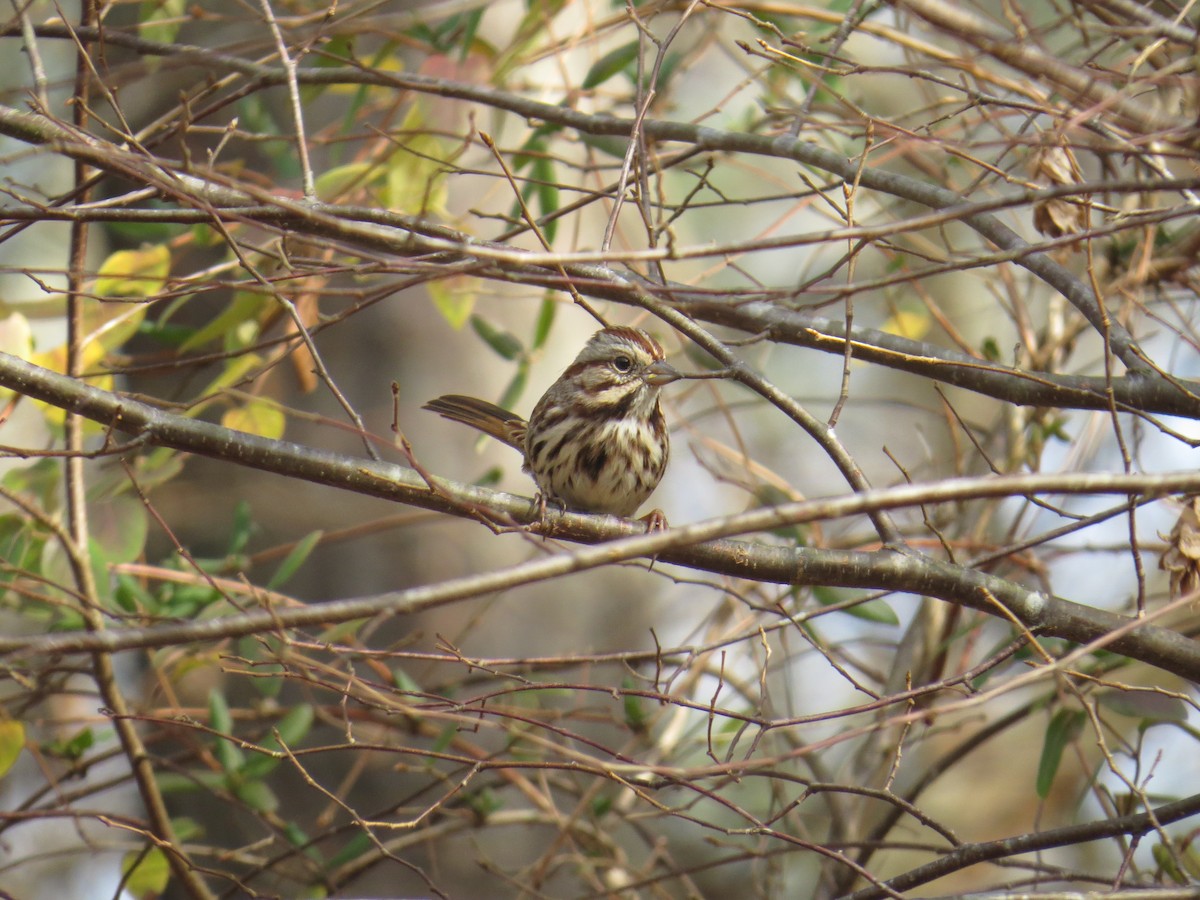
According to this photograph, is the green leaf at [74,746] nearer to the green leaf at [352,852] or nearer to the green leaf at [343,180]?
the green leaf at [352,852]

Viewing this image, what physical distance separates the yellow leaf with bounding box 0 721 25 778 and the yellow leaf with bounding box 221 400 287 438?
1095mm

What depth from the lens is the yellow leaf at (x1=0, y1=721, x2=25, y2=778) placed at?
10.9ft

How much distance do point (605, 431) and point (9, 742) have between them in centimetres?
187

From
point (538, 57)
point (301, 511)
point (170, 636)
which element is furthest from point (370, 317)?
point (170, 636)

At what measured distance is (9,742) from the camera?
11.0 feet

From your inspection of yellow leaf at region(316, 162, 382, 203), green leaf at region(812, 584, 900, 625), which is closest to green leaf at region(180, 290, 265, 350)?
yellow leaf at region(316, 162, 382, 203)

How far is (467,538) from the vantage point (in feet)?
17.0

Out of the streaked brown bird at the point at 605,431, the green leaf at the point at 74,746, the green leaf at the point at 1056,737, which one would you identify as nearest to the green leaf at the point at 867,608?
the green leaf at the point at 1056,737

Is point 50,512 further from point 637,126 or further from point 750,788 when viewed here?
point 750,788

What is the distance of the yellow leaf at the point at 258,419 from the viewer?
392cm

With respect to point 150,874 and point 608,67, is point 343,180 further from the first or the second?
point 150,874

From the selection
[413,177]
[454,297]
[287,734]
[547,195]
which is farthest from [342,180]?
[287,734]

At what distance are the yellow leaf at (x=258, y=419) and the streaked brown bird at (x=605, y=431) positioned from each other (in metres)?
0.50

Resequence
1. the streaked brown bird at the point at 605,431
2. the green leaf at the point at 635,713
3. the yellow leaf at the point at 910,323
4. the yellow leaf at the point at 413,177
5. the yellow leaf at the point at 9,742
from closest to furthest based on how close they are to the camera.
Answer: the yellow leaf at the point at 9,742
the streaked brown bird at the point at 605,431
the yellow leaf at the point at 413,177
the green leaf at the point at 635,713
the yellow leaf at the point at 910,323
